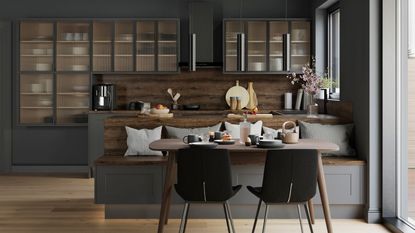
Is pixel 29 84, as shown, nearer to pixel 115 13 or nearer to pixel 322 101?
pixel 115 13

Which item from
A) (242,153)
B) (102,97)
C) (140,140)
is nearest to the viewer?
(242,153)

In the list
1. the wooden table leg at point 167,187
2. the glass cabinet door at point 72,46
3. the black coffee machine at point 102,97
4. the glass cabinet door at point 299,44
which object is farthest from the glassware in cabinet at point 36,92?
the wooden table leg at point 167,187

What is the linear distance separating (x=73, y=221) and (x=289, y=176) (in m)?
2.34

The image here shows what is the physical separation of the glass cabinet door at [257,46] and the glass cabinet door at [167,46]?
1.11 m

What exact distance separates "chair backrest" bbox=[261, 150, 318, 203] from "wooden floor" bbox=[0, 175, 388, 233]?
39.0 inches

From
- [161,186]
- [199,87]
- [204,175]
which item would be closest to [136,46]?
[199,87]

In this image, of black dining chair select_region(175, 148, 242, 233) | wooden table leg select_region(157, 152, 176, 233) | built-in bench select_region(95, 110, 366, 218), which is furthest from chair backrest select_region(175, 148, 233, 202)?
built-in bench select_region(95, 110, 366, 218)

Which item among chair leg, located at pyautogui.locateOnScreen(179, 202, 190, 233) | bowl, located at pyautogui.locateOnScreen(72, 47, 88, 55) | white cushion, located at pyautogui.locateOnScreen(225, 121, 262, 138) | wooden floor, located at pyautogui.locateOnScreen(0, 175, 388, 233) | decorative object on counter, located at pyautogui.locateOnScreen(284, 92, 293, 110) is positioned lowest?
wooden floor, located at pyautogui.locateOnScreen(0, 175, 388, 233)

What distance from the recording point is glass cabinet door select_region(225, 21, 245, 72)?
9320 mm

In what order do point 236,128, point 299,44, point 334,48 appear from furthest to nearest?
1. point 299,44
2. point 334,48
3. point 236,128

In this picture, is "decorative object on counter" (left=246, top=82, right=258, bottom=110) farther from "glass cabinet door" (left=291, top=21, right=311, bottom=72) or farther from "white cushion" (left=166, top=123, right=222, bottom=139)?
"white cushion" (left=166, top=123, right=222, bottom=139)

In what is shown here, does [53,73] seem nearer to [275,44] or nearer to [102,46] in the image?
[102,46]

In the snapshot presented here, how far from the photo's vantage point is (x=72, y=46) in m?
9.30

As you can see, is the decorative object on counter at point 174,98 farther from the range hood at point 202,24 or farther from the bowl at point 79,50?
the bowl at point 79,50
